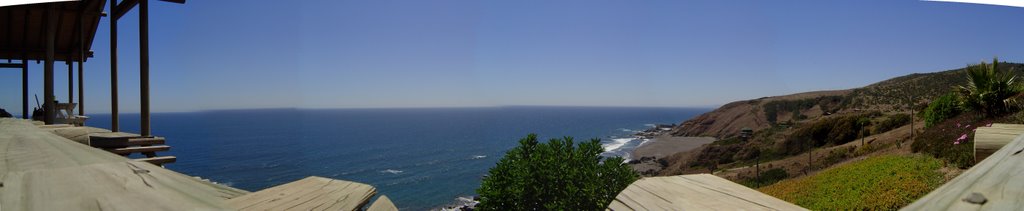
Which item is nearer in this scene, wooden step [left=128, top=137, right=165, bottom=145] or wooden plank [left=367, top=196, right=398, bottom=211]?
wooden plank [left=367, top=196, right=398, bottom=211]

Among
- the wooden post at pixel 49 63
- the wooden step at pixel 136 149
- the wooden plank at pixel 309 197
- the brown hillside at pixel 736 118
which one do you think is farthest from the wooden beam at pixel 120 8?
the brown hillside at pixel 736 118

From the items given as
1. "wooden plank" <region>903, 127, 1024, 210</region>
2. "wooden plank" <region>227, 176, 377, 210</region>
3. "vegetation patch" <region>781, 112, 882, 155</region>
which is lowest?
"vegetation patch" <region>781, 112, 882, 155</region>

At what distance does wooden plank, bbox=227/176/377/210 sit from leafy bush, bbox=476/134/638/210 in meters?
6.75

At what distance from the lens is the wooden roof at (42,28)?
26.0 ft

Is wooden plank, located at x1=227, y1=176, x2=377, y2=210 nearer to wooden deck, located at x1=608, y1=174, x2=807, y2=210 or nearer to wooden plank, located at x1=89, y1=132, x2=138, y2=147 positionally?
wooden deck, located at x1=608, y1=174, x2=807, y2=210

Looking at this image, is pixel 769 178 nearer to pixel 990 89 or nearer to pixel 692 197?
pixel 990 89

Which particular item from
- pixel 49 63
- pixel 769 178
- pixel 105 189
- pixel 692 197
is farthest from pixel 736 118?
pixel 105 189

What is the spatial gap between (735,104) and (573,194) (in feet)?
251

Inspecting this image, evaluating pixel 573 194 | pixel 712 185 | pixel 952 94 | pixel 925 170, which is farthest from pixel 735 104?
pixel 712 185

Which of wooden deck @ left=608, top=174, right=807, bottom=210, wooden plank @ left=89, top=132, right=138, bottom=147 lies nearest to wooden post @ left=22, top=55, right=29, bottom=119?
wooden plank @ left=89, top=132, right=138, bottom=147

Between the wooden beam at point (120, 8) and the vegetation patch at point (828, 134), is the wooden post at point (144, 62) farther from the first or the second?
the vegetation patch at point (828, 134)

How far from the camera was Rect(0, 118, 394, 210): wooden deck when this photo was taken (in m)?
0.62

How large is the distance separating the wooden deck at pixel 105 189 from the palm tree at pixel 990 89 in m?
16.3

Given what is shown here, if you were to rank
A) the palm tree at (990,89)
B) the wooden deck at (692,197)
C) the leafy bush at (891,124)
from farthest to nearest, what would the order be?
the leafy bush at (891,124) < the palm tree at (990,89) < the wooden deck at (692,197)
